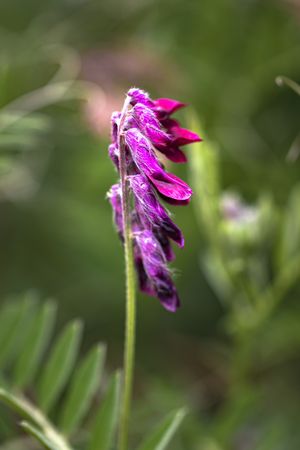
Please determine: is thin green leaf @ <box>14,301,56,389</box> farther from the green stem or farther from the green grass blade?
the green stem

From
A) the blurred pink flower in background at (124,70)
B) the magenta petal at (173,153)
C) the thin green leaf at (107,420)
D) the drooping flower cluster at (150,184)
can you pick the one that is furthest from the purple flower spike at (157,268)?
the blurred pink flower in background at (124,70)

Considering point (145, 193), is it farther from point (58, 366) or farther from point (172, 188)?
point (58, 366)

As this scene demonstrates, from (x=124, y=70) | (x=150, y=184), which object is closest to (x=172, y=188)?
(x=150, y=184)

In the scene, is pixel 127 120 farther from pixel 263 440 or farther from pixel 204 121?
pixel 204 121

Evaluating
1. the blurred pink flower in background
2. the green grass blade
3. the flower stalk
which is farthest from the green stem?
the blurred pink flower in background

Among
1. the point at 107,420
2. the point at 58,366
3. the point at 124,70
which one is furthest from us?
the point at 124,70
